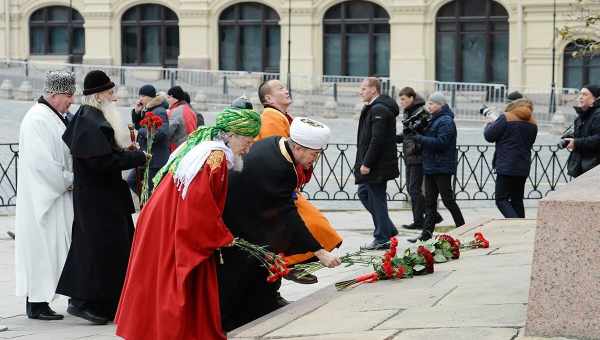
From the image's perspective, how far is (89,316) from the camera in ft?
28.9

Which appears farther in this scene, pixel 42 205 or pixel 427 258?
pixel 42 205

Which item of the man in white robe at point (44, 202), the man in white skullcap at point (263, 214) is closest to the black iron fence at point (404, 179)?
the man in white robe at point (44, 202)

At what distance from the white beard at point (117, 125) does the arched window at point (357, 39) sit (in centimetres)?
3019

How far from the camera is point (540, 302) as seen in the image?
19.9 feet

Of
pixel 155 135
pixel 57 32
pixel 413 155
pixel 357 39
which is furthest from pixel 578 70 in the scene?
pixel 155 135

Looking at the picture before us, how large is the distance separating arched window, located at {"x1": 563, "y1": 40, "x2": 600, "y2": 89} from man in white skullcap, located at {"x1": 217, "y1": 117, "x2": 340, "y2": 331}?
28990mm

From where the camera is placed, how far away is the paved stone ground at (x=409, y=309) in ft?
21.4

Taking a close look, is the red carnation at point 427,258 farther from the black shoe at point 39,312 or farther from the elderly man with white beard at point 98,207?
the black shoe at point 39,312

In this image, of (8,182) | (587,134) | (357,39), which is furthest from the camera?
(357,39)

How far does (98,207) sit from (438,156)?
16.2 ft

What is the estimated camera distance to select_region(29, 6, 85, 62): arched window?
142ft

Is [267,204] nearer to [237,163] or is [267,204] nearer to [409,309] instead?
[237,163]

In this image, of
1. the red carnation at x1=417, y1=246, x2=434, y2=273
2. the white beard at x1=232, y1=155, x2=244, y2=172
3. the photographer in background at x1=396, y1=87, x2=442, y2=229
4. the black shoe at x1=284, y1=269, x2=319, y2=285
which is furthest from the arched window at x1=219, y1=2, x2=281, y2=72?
the white beard at x1=232, y1=155, x2=244, y2=172

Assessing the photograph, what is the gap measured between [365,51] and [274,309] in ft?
104
